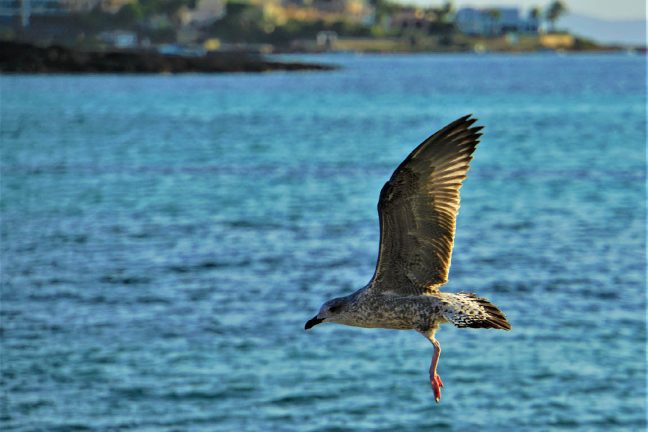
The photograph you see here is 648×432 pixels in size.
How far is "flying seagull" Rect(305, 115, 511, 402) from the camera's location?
1007 centimetres

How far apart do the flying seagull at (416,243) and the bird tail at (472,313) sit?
0.07 feet

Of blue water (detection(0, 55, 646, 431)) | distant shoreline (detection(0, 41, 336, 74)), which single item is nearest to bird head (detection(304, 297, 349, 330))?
blue water (detection(0, 55, 646, 431))

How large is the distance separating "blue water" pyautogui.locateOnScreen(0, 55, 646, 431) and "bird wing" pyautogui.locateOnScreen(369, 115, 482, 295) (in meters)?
19.2

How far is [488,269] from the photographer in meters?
44.9

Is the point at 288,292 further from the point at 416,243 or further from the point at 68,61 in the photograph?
the point at 68,61

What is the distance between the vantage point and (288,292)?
4072 cm

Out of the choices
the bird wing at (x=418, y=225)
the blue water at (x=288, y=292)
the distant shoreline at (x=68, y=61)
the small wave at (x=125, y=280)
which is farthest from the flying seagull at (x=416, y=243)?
the distant shoreline at (x=68, y=61)

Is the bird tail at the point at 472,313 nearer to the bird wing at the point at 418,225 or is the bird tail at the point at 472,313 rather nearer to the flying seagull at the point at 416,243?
the flying seagull at the point at 416,243

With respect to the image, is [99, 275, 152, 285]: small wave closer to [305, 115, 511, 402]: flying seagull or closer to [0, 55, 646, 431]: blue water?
[0, 55, 646, 431]: blue water

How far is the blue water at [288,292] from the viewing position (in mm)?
31391

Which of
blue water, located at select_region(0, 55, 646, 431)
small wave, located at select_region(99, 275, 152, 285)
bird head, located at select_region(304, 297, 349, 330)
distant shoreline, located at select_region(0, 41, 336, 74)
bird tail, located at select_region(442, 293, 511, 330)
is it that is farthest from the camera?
distant shoreline, located at select_region(0, 41, 336, 74)

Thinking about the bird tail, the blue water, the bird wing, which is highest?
the bird wing

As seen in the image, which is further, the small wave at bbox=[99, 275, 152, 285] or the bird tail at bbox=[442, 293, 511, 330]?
the small wave at bbox=[99, 275, 152, 285]

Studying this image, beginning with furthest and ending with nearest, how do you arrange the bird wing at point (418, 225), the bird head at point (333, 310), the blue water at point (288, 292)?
the blue water at point (288, 292), the bird wing at point (418, 225), the bird head at point (333, 310)
